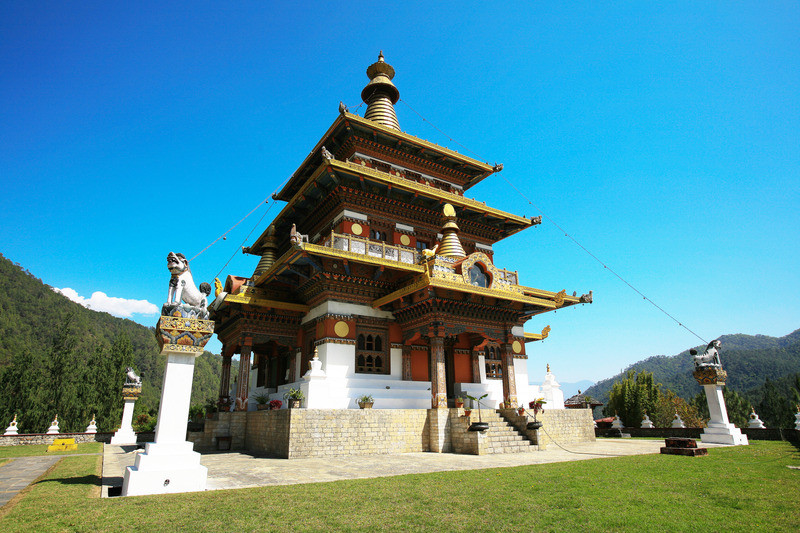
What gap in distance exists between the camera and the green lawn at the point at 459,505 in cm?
532

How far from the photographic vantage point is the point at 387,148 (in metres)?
20.8

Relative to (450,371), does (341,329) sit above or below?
above

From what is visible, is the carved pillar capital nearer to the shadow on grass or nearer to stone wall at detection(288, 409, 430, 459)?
stone wall at detection(288, 409, 430, 459)

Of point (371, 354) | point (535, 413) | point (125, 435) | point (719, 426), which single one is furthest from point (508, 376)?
point (125, 435)

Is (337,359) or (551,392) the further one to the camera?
(551,392)

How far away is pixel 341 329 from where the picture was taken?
16891 millimetres

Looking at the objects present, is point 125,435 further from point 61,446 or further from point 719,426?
point 719,426

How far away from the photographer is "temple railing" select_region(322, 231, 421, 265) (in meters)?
16.9

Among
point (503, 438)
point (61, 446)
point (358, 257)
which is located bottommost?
point (61, 446)

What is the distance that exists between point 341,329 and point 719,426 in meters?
15.3

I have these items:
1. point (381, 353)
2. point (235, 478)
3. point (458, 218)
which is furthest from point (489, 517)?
point (458, 218)

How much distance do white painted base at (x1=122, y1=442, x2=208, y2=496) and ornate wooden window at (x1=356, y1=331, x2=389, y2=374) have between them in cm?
958

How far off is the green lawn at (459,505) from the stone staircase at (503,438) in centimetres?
538

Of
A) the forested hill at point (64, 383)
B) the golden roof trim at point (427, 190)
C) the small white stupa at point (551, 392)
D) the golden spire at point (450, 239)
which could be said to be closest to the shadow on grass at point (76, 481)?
the golden roof trim at point (427, 190)
